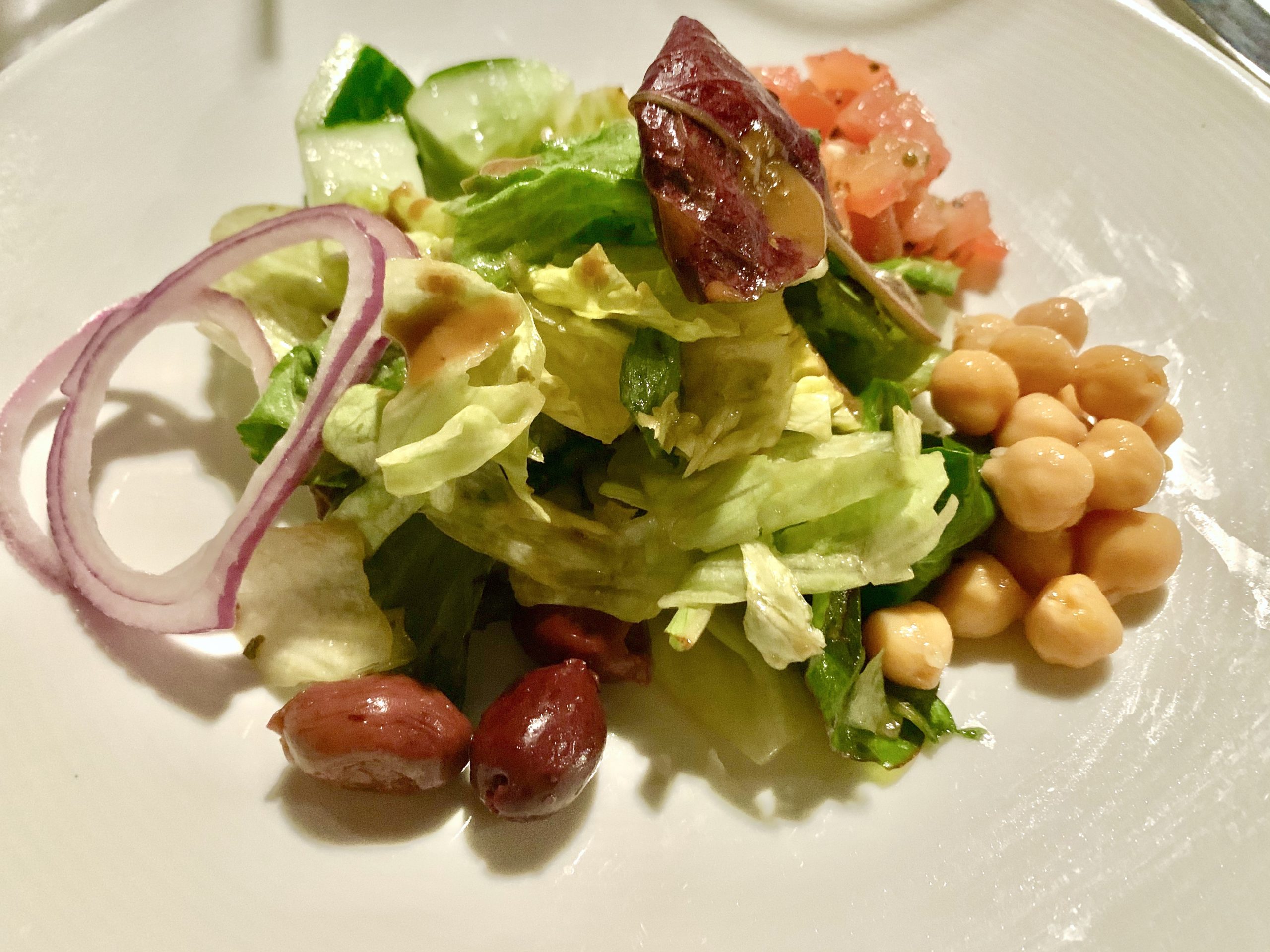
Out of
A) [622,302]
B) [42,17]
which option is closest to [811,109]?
[622,302]

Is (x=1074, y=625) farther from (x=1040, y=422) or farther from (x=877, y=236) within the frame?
(x=877, y=236)

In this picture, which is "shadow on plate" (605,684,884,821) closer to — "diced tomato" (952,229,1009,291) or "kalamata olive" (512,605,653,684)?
"kalamata olive" (512,605,653,684)

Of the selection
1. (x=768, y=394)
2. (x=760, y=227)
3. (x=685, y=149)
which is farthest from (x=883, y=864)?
(x=685, y=149)

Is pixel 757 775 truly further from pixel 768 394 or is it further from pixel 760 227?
pixel 760 227

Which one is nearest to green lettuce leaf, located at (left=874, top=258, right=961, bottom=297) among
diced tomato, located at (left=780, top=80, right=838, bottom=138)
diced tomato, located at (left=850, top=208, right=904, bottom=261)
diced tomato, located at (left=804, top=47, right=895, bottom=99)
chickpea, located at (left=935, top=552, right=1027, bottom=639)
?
diced tomato, located at (left=850, top=208, right=904, bottom=261)

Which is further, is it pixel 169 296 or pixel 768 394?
pixel 169 296

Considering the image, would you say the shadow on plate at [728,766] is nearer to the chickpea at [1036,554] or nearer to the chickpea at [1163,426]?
the chickpea at [1036,554]

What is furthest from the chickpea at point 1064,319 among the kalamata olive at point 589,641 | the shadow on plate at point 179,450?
the shadow on plate at point 179,450
